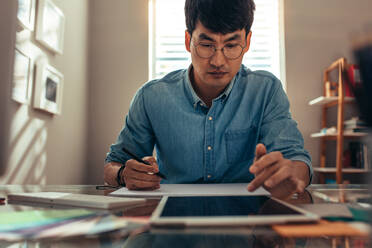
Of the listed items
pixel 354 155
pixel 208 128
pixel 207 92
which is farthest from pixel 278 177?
pixel 354 155

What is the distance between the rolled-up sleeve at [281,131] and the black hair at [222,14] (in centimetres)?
30

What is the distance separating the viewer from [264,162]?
0.58 m

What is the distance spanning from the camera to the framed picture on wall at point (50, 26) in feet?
6.29

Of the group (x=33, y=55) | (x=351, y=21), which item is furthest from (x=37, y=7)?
(x=351, y=21)

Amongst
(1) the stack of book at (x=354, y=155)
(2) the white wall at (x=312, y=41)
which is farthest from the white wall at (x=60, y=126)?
(1) the stack of book at (x=354, y=155)

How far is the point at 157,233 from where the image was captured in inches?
11.7

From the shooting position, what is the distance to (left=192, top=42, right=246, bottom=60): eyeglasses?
41.5 inches

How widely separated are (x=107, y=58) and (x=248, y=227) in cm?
302

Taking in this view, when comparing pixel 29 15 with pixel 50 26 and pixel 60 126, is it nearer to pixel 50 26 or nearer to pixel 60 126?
pixel 50 26

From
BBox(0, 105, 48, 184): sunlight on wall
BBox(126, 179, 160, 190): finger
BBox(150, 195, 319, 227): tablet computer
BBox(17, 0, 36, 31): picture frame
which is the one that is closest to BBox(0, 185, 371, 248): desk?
BBox(150, 195, 319, 227): tablet computer

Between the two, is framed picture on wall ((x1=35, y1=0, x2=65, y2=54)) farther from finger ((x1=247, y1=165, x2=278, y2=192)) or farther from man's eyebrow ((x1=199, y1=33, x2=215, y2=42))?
finger ((x1=247, y1=165, x2=278, y2=192))

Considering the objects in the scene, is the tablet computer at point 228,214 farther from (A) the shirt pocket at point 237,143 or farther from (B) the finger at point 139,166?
(A) the shirt pocket at point 237,143

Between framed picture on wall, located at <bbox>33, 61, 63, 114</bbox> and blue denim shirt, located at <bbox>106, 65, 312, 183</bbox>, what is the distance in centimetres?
95

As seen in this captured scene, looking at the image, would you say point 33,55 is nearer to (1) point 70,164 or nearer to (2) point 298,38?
(1) point 70,164
